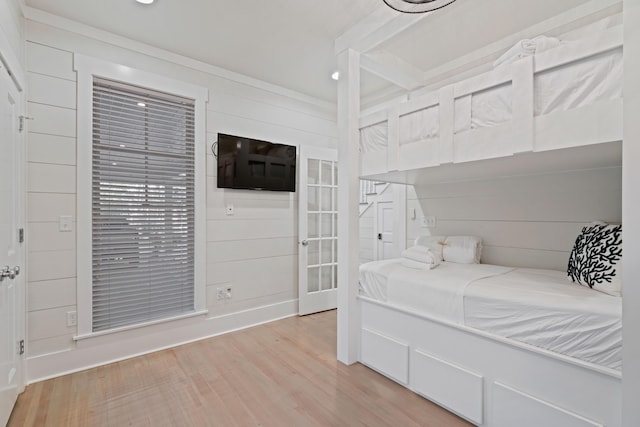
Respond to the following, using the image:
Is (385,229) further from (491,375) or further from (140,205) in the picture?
(140,205)

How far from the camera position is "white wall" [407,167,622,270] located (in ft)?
6.96

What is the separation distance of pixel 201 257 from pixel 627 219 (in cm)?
301

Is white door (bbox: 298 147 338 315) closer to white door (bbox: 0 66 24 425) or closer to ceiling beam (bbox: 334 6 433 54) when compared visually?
ceiling beam (bbox: 334 6 433 54)

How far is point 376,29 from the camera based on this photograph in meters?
2.32

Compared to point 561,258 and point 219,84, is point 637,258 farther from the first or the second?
point 219,84

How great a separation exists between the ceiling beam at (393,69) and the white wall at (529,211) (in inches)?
42.8

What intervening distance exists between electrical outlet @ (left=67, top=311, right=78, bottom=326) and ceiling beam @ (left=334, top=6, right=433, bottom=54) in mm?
2984

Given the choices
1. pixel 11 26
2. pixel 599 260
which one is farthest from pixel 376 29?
pixel 11 26

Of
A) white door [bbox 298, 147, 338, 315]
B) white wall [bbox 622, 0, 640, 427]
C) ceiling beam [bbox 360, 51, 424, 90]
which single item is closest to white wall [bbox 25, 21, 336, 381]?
white door [bbox 298, 147, 338, 315]

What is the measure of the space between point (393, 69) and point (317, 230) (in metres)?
2.00

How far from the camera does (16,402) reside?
2.00 meters

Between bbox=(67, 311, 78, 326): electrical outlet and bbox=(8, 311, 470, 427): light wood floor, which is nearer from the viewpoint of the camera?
bbox=(8, 311, 470, 427): light wood floor

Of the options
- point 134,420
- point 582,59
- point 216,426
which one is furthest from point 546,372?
point 134,420

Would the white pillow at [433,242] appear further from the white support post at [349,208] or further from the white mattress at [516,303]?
the white support post at [349,208]
